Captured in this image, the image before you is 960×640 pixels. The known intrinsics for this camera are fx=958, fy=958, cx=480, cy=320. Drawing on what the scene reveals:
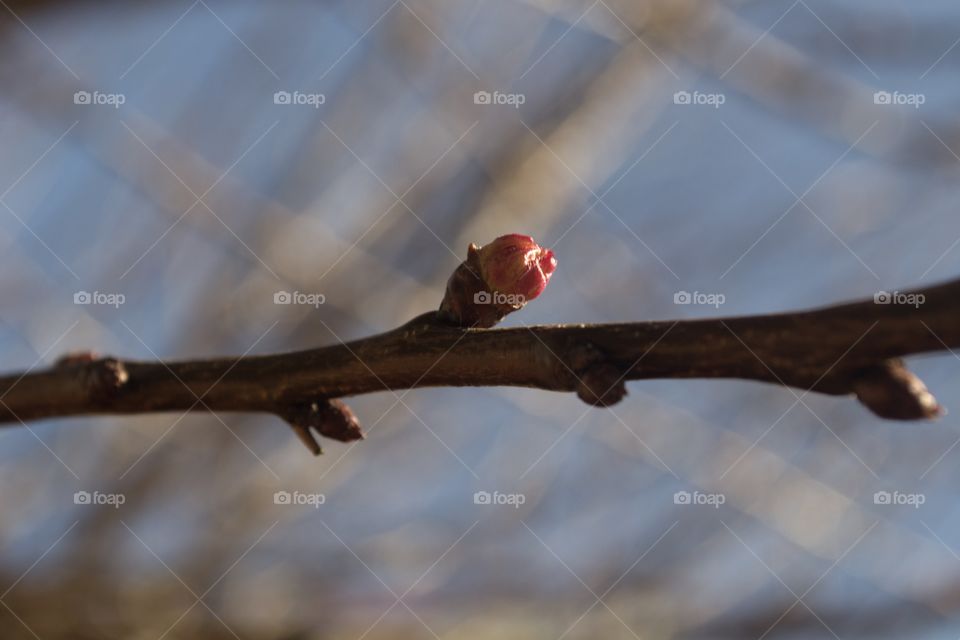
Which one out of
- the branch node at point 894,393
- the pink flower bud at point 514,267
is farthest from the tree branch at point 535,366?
the pink flower bud at point 514,267

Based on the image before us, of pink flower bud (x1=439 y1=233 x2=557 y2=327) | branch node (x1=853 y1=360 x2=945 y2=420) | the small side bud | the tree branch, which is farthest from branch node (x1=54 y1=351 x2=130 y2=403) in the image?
branch node (x1=853 y1=360 x2=945 y2=420)

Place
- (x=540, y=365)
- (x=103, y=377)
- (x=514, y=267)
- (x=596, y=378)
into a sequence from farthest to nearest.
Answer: (x=103, y=377)
(x=514, y=267)
(x=540, y=365)
(x=596, y=378)

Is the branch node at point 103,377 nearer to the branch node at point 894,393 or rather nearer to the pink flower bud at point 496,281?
the pink flower bud at point 496,281

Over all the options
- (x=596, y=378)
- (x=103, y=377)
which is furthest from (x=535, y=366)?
(x=103, y=377)

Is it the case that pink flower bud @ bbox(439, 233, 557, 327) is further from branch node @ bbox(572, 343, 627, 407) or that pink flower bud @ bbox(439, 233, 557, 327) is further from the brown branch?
branch node @ bbox(572, 343, 627, 407)

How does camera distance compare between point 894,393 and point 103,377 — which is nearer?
point 894,393

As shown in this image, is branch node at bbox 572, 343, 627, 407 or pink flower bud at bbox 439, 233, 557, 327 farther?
pink flower bud at bbox 439, 233, 557, 327

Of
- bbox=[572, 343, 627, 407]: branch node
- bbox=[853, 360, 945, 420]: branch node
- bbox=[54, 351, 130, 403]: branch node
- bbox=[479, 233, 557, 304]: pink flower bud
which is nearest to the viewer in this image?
bbox=[853, 360, 945, 420]: branch node

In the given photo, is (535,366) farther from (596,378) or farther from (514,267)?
(514,267)
